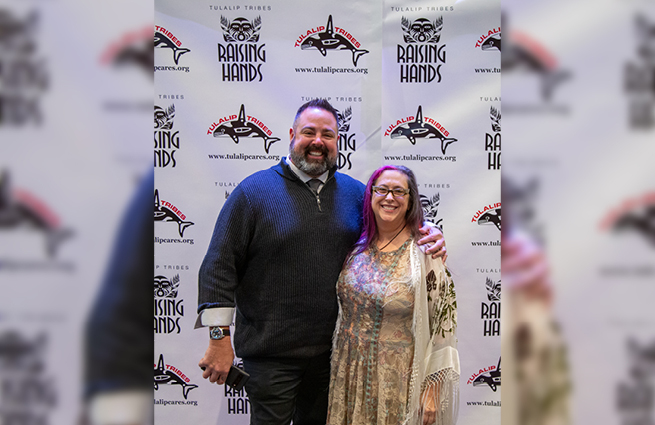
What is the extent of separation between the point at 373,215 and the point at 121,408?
4.20ft

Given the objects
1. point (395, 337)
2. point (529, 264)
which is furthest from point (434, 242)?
point (529, 264)

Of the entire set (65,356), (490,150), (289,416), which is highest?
(490,150)

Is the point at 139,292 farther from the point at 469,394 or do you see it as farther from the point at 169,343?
the point at 469,394

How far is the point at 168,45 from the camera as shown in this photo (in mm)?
2588

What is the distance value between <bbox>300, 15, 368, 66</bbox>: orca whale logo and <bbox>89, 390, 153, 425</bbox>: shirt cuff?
218 centimetres

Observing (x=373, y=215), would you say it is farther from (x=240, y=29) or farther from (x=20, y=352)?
(x=240, y=29)

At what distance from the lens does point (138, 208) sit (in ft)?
3.39

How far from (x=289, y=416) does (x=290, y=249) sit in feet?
2.49

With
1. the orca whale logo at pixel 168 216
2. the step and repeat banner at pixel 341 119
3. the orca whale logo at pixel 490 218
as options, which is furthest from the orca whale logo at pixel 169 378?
the orca whale logo at pixel 490 218

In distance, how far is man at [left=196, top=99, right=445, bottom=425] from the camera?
1.86 m

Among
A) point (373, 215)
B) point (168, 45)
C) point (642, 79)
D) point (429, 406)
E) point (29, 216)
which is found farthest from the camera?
point (168, 45)

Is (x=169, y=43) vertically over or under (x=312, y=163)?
over

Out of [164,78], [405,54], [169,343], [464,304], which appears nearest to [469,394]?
[464,304]

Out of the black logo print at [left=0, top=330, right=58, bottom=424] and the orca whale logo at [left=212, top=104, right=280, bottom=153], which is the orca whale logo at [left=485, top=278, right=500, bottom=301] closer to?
the orca whale logo at [left=212, top=104, right=280, bottom=153]
